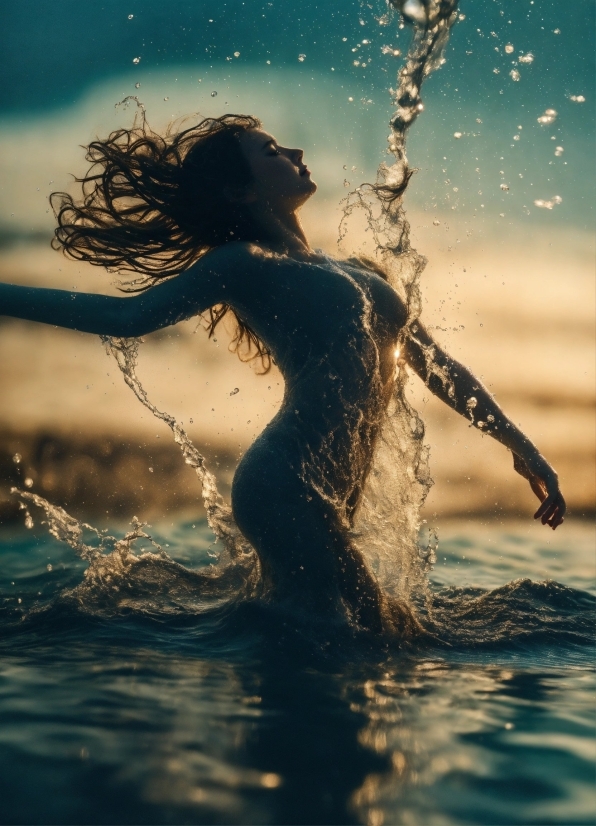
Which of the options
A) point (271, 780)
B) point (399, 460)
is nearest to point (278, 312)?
point (399, 460)

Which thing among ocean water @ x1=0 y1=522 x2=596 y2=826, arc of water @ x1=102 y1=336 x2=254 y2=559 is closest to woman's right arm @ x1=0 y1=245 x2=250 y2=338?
arc of water @ x1=102 y1=336 x2=254 y2=559

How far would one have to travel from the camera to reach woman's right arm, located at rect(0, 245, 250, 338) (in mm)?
2371

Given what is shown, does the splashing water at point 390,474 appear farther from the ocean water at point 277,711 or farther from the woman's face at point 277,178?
the woman's face at point 277,178

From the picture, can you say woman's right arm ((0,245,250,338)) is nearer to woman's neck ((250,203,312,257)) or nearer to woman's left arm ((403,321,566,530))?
woman's neck ((250,203,312,257))

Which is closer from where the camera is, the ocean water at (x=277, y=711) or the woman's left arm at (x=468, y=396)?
the ocean water at (x=277, y=711)

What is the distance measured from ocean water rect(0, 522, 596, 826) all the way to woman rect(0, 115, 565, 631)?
0.82 feet

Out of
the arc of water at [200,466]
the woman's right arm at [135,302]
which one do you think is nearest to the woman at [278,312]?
the woman's right arm at [135,302]

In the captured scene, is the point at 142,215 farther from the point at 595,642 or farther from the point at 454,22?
the point at 595,642

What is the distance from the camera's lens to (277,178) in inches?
109

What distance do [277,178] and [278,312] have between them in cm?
44

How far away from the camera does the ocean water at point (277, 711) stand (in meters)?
1.41

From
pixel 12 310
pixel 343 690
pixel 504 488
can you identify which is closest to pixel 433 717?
pixel 343 690

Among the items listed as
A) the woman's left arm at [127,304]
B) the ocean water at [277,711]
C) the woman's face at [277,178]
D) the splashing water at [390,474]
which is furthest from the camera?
the splashing water at [390,474]

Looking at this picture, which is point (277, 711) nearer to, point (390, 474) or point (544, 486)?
point (390, 474)
